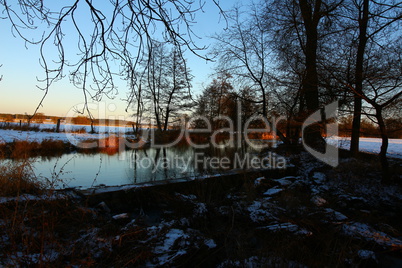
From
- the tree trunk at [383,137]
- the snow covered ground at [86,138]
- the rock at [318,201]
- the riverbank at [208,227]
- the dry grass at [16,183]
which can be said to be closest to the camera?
the riverbank at [208,227]

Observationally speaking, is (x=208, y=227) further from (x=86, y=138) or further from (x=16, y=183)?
(x=86, y=138)

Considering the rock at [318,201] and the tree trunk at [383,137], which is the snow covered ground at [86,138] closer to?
the tree trunk at [383,137]

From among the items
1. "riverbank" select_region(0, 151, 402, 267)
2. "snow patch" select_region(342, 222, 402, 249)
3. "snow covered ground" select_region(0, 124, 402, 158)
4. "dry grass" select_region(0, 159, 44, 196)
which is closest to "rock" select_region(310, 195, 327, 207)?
"riverbank" select_region(0, 151, 402, 267)

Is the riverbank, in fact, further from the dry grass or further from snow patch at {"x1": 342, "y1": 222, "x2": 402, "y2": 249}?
the dry grass

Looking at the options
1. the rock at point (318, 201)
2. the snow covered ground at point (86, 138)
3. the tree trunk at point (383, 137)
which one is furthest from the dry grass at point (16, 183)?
the tree trunk at point (383, 137)

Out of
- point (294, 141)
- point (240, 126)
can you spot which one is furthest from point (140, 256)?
point (240, 126)

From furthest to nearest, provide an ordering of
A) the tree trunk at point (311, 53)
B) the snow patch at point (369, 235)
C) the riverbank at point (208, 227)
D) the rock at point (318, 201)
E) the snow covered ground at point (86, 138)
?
1. the snow covered ground at point (86, 138)
2. the tree trunk at point (311, 53)
3. the rock at point (318, 201)
4. the snow patch at point (369, 235)
5. the riverbank at point (208, 227)

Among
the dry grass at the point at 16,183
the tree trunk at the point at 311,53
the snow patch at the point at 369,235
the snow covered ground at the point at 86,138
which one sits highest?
the tree trunk at the point at 311,53

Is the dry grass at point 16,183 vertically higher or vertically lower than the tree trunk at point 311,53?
lower

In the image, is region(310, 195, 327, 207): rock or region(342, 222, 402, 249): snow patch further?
region(310, 195, 327, 207): rock

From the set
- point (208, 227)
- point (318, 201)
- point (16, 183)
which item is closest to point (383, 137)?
point (318, 201)

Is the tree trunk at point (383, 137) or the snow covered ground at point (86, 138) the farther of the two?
the snow covered ground at point (86, 138)

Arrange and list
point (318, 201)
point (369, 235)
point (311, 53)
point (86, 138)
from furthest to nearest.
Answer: point (86, 138)
point (311, 53)
point (318, 201)
point (369, 235)

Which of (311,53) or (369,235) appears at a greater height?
(311,53)
